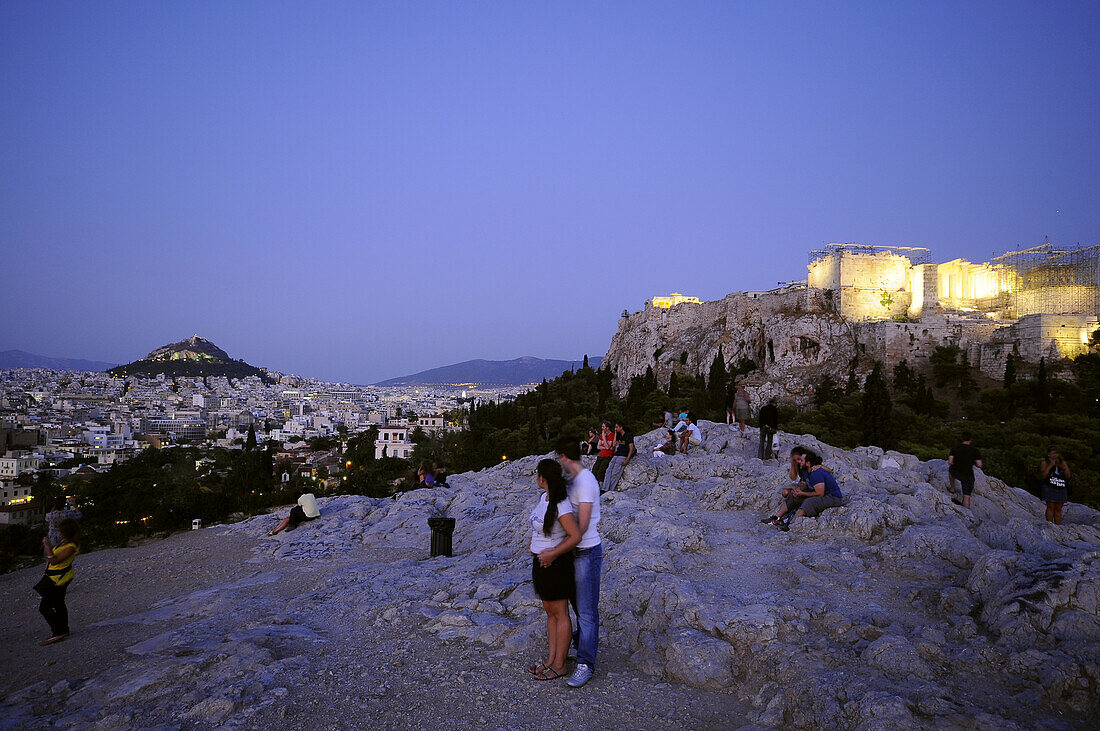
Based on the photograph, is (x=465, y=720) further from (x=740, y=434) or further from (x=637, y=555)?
(x=740, y=434)

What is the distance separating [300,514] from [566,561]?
31.2 ft

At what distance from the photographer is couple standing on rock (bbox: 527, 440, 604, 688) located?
15.3 feet

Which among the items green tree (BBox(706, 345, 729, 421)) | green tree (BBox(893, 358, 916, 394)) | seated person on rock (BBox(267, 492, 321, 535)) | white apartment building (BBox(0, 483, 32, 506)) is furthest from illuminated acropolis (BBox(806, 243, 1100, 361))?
white apartment building (BBox(0, 483, 32, 506))

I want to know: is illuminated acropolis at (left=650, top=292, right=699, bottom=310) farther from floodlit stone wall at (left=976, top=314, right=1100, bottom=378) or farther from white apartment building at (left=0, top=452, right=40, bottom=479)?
white apartment building at (left=0, top=452, right=40, bottom=479)

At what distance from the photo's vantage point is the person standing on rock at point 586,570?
15.4 feet

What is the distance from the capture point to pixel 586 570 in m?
4.77

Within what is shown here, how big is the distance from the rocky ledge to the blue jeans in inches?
11.9

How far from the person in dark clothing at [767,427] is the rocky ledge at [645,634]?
14.2 ft

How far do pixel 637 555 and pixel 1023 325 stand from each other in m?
58.1

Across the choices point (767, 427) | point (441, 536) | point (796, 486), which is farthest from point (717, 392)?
point (441, 536)

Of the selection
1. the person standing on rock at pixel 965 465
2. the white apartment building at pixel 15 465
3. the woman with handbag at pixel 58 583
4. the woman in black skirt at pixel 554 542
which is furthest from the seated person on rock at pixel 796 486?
the white apartment building at pixel 15 465

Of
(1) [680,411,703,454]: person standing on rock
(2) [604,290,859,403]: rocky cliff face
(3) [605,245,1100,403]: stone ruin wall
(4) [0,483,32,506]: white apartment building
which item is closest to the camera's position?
(1) [680,411,703,454]: person standing on rock

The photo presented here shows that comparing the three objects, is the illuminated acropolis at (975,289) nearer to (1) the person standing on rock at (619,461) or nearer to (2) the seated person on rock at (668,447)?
(2) the seated person on rock at (668,447)

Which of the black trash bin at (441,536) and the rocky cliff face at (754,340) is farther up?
the rocky cliff face at (754,340)
